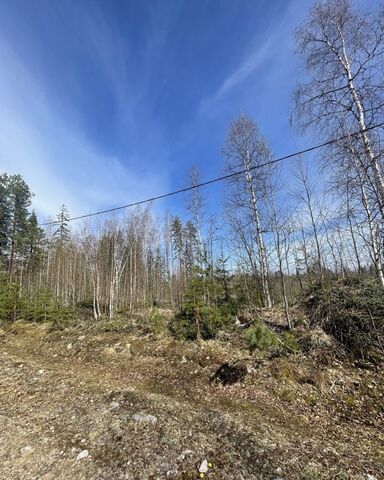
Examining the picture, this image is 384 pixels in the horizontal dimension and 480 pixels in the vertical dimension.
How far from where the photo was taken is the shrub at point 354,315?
520 centimetres

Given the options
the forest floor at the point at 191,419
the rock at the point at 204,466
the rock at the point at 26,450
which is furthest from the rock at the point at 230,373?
the rock at the point at 26,450

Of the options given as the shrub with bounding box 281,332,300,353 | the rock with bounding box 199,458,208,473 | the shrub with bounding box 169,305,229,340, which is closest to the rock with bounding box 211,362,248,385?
the shrub with bounding box 281,332,300,353

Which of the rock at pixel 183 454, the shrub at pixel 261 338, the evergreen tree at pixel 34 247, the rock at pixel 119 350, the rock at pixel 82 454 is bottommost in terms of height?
the rock at pixel 183 454

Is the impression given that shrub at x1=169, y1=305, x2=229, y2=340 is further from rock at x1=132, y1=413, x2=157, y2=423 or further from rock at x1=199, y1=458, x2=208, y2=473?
rock at x1=199, y1=458, x2=208, y2=473

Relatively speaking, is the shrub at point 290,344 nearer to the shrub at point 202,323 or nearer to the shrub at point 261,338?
the shrub at point 261,338

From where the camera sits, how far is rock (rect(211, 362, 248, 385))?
5180 millimetres

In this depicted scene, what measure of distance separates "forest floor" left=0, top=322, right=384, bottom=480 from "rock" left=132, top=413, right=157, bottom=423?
2 centimetres

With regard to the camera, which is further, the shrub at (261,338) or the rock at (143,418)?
the shrub at (261,338)

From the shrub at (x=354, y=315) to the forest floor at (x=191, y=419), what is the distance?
0.57 meters

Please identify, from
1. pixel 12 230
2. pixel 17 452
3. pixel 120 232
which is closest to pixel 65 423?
pixel 17 452

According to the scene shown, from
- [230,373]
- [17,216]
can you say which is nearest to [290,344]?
[230,373]

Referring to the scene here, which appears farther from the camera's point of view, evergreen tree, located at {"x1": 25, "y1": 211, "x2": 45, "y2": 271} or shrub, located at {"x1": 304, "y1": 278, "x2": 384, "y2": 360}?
evergreen tree, located at {"x1": 25, "y1": 211, "x2": 45, "y2": 271}

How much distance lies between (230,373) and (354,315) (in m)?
3.03

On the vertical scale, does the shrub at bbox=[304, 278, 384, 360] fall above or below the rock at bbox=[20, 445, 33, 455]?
above
